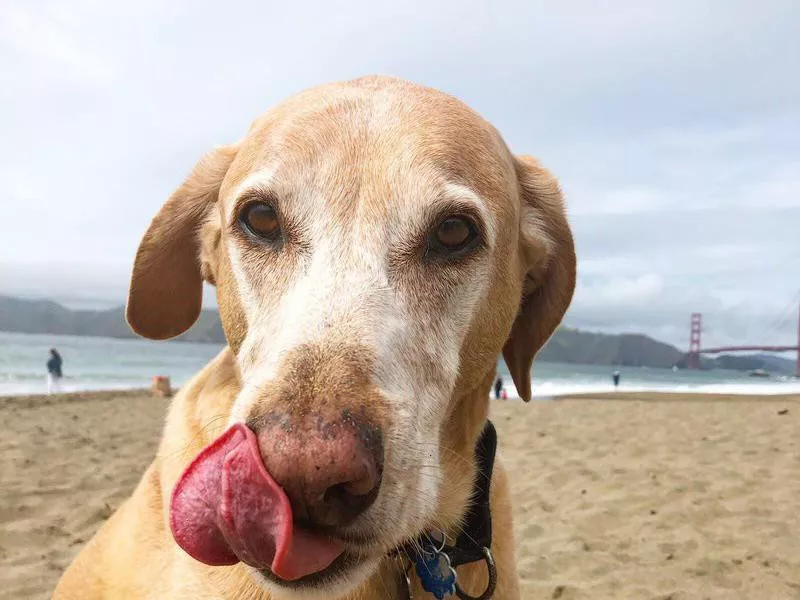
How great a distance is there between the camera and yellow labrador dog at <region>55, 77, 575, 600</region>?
53.7 inches

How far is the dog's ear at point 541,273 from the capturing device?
273 centimetres

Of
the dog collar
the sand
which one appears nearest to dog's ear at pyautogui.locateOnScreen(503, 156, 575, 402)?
the dog collar

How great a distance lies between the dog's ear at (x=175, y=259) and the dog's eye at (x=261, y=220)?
0.52 metres

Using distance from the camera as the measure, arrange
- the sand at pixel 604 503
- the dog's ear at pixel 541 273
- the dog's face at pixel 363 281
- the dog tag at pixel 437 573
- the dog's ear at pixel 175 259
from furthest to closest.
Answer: the sand at pixel 604 503, the dog's ear at pixel 541 273, the dog's ear at pixel 175 259, the dog tag at pixel 437 573, the dog's face at pixel 363 281

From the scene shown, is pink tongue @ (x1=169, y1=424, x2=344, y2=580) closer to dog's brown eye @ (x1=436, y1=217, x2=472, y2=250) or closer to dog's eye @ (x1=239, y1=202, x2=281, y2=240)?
dog's eye @ (x1=239, y1=202, x2=281, y2=240)

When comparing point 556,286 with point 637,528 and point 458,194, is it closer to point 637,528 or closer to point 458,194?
point 458,194

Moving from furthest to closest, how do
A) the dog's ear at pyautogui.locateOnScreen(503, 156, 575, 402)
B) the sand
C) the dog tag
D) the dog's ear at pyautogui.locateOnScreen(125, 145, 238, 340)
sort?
the sand
the dog's ear at pyautogui.locateOnScreen(503, 156, 575, 402)
the dog's ear at pyautogui.locateOnScreen(125, 145, 238, 340)
the dog tag

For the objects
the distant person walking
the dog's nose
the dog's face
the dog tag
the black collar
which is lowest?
the distant person walking

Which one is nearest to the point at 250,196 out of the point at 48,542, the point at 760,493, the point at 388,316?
the point at 388,316

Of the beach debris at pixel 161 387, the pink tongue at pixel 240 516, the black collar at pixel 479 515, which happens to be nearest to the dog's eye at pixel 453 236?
the black collar at pixel 479 515

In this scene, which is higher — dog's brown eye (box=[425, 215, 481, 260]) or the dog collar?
dog's brown eye (box=[425, 215, 481, 260])

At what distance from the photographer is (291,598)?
4.96ft

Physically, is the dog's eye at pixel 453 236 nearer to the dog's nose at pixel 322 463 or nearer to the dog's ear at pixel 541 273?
the dog's ear at pixel 541 273

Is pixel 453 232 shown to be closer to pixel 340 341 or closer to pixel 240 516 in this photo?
pixel 340 341
